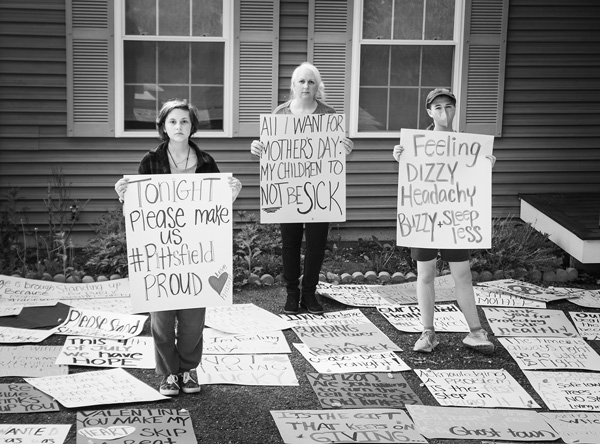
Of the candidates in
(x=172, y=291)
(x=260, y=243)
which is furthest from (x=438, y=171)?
(x=260, y=243)

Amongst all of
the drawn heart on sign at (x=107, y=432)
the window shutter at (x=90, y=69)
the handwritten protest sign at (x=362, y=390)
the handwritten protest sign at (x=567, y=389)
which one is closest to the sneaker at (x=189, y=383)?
the drawn heart on sign at (x=107, y=432)

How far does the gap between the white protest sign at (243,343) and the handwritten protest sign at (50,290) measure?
116 cm

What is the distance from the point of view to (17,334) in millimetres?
5770

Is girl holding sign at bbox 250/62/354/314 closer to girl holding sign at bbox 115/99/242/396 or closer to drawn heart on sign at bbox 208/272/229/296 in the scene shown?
girl holding sign at bbox 115/99/242/396

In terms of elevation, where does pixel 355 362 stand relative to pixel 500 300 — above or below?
below

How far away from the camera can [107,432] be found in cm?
A: 430

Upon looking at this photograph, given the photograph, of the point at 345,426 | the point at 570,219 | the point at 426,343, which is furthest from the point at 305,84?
the point at 570,219

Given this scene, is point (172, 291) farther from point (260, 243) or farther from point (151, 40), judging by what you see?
point (151, 40)

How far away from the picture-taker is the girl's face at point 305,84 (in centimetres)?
596

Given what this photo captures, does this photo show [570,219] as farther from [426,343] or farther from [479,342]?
[426,343]

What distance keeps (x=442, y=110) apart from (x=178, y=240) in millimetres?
1720

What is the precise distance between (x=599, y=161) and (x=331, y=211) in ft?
11.9

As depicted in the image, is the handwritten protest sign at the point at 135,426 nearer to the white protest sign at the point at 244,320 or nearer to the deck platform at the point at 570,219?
the white protest sign at the point at 244,320

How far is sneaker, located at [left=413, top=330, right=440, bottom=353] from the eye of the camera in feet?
18.4
